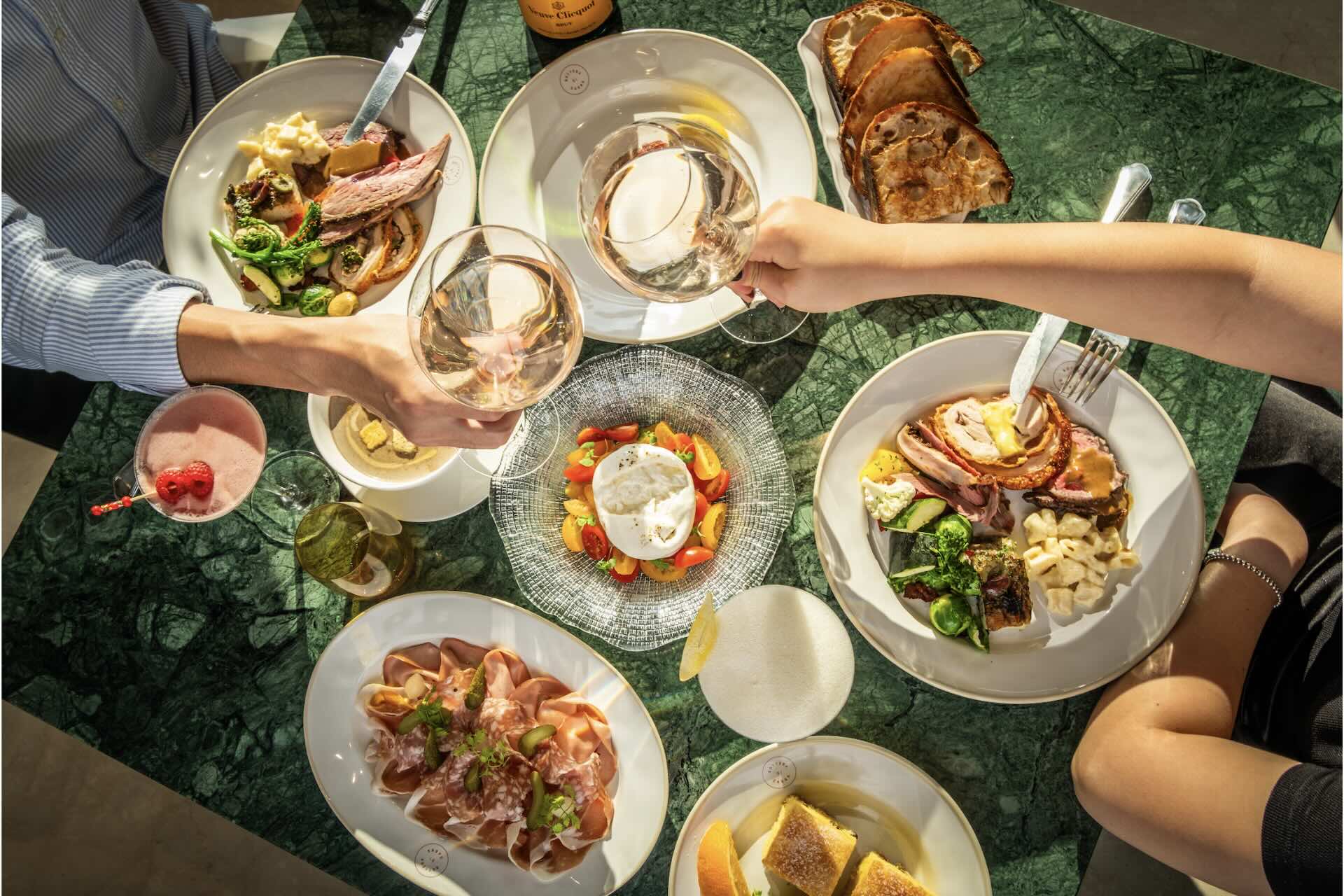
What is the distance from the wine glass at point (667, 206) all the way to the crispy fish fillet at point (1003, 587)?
29.2 inches

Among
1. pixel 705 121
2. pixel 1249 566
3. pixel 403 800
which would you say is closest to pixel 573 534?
pixel 403 800

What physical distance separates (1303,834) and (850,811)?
765 mm

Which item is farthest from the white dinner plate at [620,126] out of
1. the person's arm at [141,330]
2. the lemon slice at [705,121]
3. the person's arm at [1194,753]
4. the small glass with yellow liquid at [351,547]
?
the person's arm at [1194,753]

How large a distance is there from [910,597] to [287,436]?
1320mm

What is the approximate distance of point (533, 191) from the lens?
1753mm

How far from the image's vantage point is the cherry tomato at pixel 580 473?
5.58 feet

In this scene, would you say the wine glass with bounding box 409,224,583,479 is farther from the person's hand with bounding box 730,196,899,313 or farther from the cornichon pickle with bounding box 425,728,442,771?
the cornichon pickle with bounding box 425,728,442,771

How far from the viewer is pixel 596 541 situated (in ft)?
5.48

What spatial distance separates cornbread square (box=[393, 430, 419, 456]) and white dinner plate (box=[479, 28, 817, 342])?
0.43 m

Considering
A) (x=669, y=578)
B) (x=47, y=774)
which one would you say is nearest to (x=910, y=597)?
(x=669, y=578)

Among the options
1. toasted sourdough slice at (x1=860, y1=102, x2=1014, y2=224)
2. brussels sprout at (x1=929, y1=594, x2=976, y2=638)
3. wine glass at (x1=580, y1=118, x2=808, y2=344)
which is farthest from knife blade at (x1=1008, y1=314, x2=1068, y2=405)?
wine glass at (x1=580, y1=118, x2=808, y2=344)

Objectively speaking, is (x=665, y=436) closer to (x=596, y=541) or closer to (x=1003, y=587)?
(x=596, y=541)

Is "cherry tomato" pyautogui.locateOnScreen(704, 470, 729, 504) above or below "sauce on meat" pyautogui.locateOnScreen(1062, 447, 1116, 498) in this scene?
below

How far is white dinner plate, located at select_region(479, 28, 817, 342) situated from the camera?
167 centimetres
